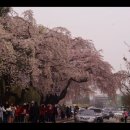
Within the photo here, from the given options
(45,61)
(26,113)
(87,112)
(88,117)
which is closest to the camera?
(26,113)

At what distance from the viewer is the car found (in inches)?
1447

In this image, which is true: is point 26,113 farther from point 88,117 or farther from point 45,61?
point 45,61

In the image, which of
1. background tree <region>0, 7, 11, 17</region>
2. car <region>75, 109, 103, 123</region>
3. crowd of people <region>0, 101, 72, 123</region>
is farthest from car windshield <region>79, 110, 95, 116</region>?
background tree <region>0, 7, 11, 17</region>

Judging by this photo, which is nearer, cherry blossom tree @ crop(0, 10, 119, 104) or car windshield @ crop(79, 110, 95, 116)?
car windshield @ crop(79, 110, 95, 116)

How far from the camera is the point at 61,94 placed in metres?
50.7

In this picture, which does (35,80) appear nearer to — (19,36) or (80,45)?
(19,36)

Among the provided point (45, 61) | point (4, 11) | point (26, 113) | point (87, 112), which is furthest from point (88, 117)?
point (4, 11)

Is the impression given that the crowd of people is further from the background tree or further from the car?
the background tree

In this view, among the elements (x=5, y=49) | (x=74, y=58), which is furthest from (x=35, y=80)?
(x=74, y=58)

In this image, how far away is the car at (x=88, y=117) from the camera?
121 ft

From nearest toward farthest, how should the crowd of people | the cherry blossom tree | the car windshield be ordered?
the crowd of people
the car windshield
the cherry blossom tree

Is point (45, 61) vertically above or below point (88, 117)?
above

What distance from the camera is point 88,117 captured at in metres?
36.9
